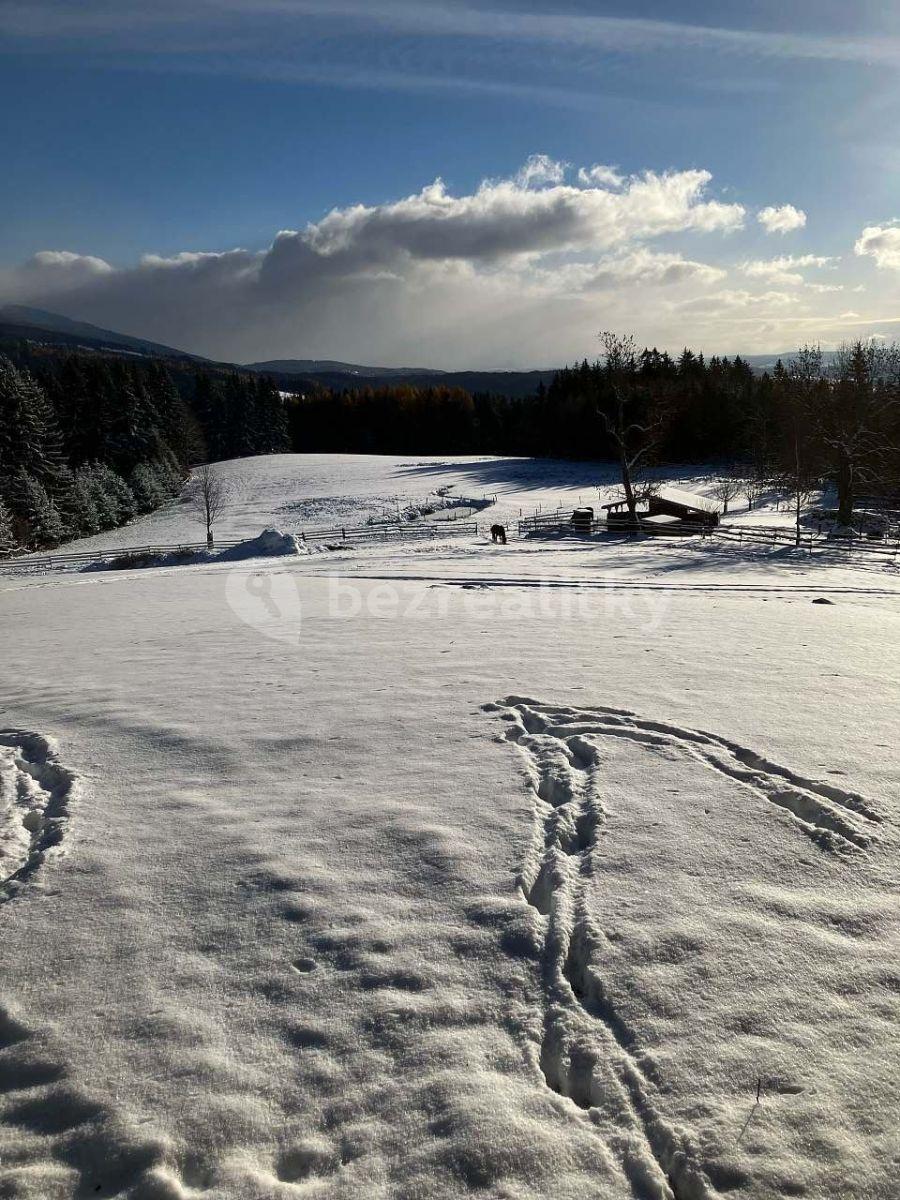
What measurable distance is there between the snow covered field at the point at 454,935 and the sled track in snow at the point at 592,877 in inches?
0.7

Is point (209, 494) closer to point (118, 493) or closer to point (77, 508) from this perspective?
point (118, 493)

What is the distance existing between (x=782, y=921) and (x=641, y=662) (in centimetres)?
584

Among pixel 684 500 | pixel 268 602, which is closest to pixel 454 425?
pixel 684 500

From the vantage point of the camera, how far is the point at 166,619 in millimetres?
14742

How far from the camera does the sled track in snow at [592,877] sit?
2703 mm

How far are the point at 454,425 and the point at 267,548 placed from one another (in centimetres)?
7841

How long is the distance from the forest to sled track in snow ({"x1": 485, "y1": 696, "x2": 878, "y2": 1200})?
31.7m

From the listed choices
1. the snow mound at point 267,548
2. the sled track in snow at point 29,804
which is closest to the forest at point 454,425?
the snow mound at point 267,548

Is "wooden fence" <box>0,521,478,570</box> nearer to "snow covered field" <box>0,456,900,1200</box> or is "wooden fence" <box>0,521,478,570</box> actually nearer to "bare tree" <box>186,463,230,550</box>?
"bare tree" <box>186,463,230,550</box>

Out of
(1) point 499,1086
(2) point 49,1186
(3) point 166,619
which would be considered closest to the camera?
(2) point 49,1186

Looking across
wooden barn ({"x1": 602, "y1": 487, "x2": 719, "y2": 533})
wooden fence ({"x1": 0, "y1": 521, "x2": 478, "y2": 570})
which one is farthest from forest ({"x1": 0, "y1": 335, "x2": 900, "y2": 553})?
wooden fence ({"x1": 0, "y1": 521, "x2": 478, "y2": 570})

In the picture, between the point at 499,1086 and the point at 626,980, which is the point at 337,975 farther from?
the point at 626,980

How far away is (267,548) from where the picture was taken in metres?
34.9

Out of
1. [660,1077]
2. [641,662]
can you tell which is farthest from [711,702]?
[660,1077]
